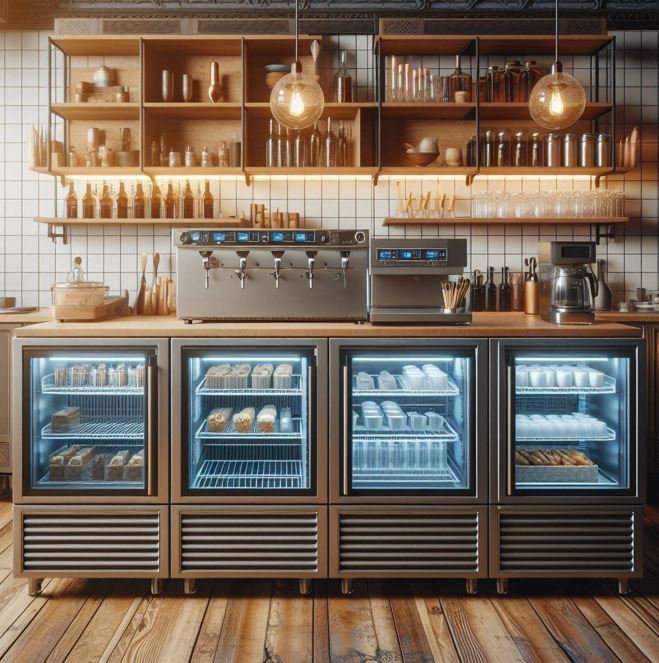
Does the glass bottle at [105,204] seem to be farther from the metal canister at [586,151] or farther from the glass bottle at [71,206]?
the metal canister at [586,151]

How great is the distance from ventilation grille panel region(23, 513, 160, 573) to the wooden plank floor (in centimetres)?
14

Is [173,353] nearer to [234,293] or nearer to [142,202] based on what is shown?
[234,293]

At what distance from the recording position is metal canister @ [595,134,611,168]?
4.16 metres

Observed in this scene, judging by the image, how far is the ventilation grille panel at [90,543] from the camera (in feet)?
9.21

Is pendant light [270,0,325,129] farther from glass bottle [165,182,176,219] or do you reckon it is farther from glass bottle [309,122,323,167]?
glass bottle [165,182,176,219]

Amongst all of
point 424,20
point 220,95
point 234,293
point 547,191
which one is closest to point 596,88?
point 547,191

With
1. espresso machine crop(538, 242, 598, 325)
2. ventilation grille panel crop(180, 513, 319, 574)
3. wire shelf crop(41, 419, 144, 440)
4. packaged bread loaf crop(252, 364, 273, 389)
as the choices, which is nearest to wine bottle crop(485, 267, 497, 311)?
espresso machine crop(538, 242, 598, 325)

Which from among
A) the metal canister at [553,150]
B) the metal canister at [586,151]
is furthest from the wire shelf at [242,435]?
the metal canister at [586,151]

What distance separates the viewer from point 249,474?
9.83ft

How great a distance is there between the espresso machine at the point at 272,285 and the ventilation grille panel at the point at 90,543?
95 centimetres

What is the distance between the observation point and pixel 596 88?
171 inches

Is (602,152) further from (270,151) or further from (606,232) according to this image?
(270,151)

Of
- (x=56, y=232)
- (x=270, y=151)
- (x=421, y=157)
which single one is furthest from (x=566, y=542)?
(x=56, y=232)

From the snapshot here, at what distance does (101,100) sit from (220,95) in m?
0.80
